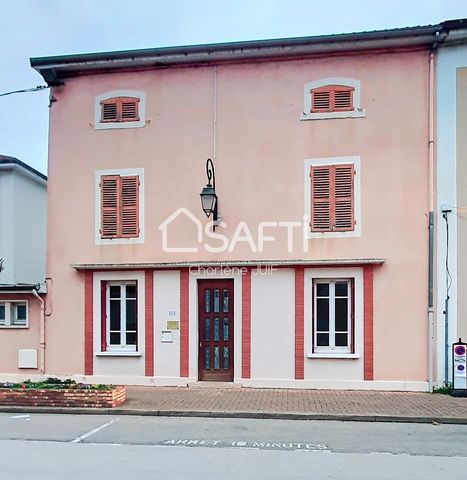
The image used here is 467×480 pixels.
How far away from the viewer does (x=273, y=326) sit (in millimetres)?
10773

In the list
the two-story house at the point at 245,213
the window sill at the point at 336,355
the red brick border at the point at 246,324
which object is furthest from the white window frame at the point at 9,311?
the window sill at the point at 336,355

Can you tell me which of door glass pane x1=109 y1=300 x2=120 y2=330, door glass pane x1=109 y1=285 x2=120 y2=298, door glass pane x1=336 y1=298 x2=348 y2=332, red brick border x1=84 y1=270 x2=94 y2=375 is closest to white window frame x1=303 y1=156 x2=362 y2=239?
door glass pane x1=336 y1=298 x2=348 y2=332

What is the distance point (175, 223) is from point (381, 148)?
492 cm

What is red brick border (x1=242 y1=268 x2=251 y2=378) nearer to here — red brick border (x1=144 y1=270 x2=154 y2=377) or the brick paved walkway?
the brick paved walkway

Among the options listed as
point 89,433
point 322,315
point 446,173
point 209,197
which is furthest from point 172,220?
point 446,173

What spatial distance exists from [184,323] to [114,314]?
1.80 m

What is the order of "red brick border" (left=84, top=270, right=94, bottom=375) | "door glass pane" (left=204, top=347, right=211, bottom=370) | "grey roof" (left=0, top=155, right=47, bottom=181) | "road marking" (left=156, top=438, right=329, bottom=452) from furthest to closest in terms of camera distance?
"grey roof" (left=0, top=155, right=47, bottom=181)
"red brick border" (left=84, top=270, right=94, bottom=375)
"door glass pane" (left=204, top=347, right=211, bottom=370)
"road marking" (left=156, top=438, right=329, bottom=452)

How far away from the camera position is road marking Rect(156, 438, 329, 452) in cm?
670

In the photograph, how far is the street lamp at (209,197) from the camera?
1046 cm

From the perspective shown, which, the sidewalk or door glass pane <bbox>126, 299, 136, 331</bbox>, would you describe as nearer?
the sidewalk

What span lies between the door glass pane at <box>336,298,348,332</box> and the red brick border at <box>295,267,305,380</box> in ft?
2.65

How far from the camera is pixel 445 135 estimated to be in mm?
10453

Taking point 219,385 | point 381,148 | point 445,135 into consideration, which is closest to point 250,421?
point 219,385

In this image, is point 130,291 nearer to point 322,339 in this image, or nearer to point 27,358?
point 27,358
